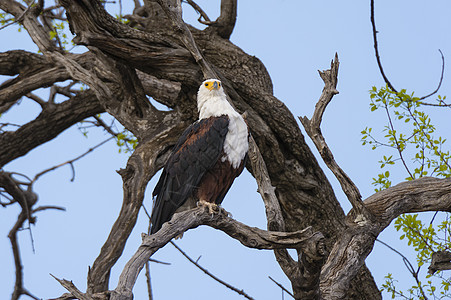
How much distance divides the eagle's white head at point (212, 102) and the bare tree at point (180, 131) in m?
0.44

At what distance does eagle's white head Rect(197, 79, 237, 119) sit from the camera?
4.24 m

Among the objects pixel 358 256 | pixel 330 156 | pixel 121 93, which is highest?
pixel 121 93

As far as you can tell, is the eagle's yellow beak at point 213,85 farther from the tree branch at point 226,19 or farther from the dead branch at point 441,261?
the tree branch at point 226,19

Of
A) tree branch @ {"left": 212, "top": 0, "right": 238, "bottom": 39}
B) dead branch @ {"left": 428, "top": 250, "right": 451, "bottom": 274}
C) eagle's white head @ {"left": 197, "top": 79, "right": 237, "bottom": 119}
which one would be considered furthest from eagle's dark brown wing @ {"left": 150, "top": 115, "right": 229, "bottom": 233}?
tree branch @ {"left": 212, "top": 0, "right": 238, "bottom": 39}

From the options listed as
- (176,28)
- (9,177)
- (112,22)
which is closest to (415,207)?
(176,28)

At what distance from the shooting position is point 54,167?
6.71m

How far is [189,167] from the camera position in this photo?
13.3ft

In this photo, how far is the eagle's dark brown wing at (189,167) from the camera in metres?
3.97

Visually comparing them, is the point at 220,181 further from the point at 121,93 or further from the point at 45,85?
the point at 45,85

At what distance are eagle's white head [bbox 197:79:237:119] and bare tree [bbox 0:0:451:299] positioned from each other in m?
0.44

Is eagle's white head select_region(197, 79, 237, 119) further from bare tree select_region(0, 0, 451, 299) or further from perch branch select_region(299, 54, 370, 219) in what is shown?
perch branch select_region(299, 54, 370, 219)

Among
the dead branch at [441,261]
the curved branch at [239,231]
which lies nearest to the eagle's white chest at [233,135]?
the curved branch at [239,231]

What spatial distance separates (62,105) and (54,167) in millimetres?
750

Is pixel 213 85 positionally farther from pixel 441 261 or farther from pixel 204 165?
pixel 441 261
